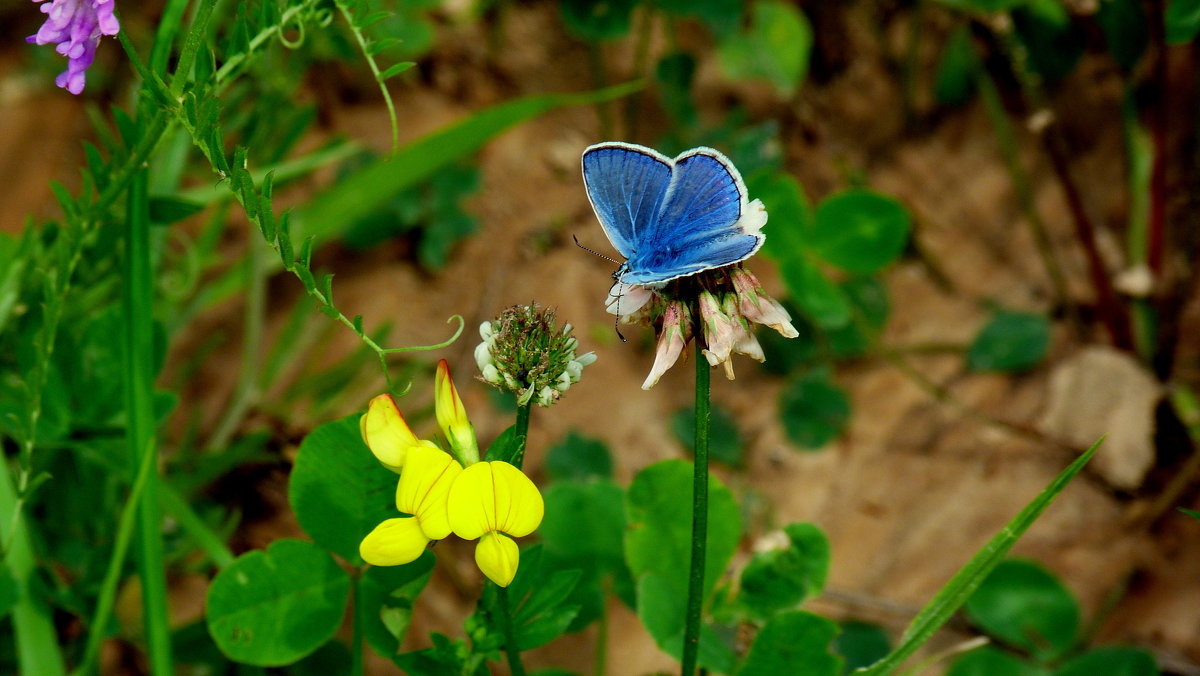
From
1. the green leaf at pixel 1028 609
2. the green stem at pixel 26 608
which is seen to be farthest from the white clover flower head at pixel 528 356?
the green leaf at pixel 1028 609

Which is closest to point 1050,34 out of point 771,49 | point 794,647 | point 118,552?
point 771,49

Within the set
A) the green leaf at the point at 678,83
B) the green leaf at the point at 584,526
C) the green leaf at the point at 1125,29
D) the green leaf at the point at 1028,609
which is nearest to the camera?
the green leaf at the point at 584,526

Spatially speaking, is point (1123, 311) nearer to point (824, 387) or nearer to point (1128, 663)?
point (824, 387)

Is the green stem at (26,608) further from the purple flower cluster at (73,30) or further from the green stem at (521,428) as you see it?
the green stem at (521,428)

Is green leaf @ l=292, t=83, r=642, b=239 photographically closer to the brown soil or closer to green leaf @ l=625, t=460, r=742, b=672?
the brown soil

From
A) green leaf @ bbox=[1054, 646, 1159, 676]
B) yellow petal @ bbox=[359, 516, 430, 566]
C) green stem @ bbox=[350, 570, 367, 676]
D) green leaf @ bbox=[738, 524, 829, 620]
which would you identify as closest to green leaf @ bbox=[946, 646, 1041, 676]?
green leaf @ bbox=[1054, 646, 1159, 676]

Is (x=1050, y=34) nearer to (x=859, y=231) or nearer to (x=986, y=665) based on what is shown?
(x=859, y=231)

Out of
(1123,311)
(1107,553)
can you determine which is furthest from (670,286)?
(1123,311)
